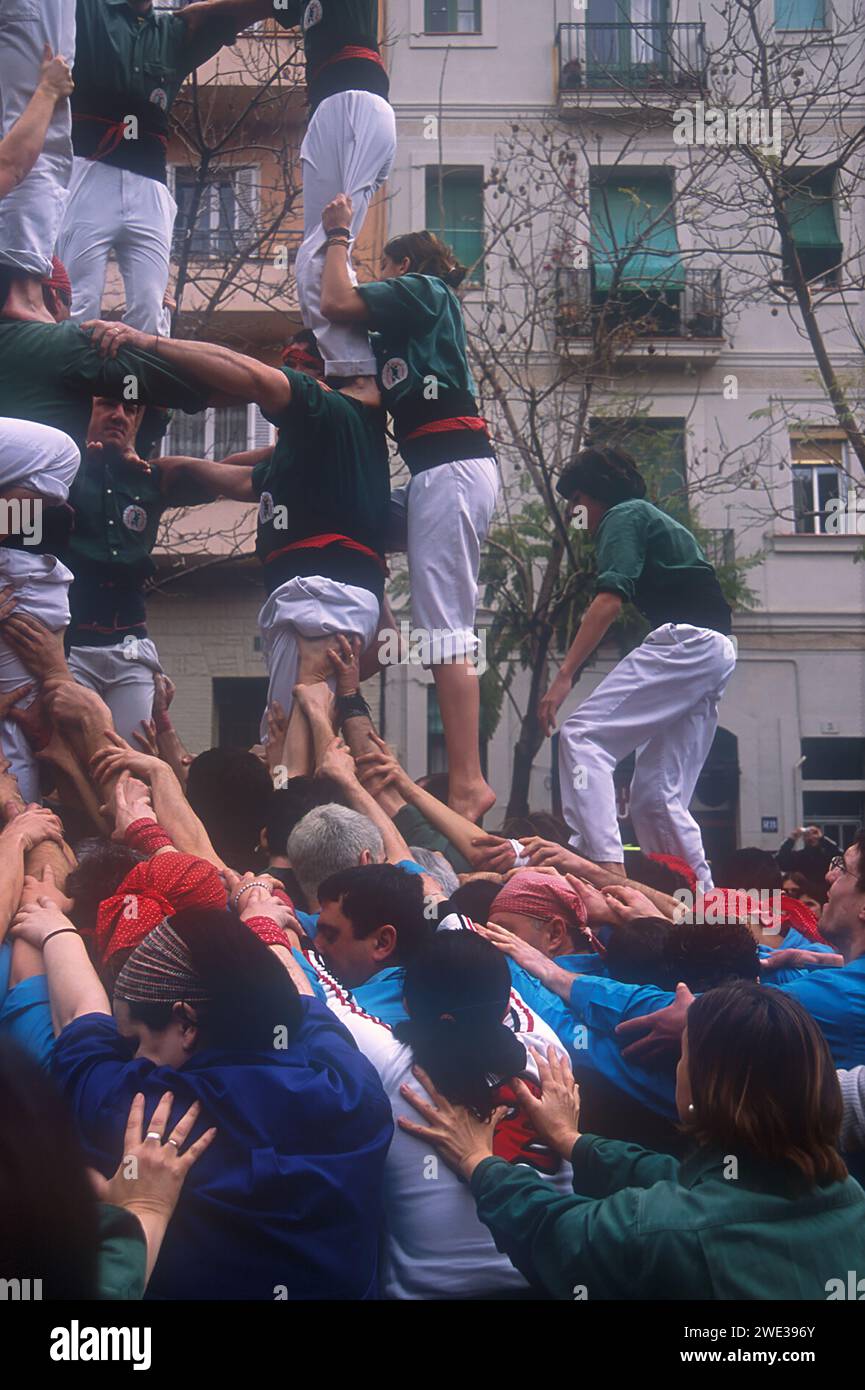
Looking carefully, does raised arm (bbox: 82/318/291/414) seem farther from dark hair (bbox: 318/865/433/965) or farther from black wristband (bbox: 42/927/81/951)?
black wristband (bbox: 42/927/81/951)

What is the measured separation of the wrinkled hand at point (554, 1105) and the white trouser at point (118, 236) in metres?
3.39

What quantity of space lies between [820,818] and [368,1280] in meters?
8.54

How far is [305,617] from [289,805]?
90 centimetres

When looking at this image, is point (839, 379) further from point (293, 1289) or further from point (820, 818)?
point (293, 1289)

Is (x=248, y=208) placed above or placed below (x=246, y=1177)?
above

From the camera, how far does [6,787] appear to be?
3910 mm

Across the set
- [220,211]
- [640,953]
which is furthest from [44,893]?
[220,211]

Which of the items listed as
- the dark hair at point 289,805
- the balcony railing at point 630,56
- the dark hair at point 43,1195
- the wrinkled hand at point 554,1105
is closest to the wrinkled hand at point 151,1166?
the dark hair at point 43,1195

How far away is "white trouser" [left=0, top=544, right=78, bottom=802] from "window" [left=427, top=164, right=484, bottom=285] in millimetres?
6878

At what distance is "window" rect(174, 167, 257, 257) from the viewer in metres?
11.0

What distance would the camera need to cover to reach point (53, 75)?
4.39 m

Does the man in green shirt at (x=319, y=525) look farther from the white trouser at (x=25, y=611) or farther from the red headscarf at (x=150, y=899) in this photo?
the red headscarf at (x=150, y=899)

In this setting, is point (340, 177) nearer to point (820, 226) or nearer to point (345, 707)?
point (345, 707)

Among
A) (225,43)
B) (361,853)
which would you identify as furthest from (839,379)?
(361,853)
